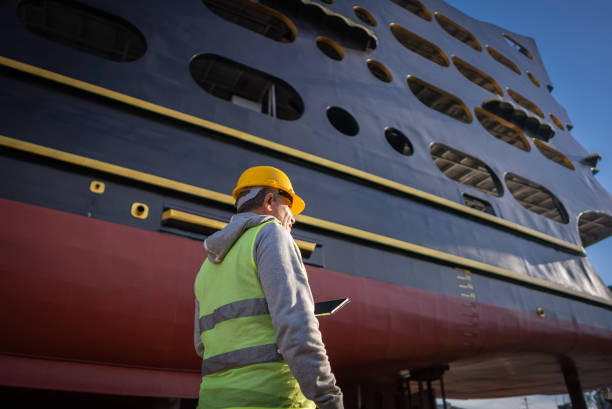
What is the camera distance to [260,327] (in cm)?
115

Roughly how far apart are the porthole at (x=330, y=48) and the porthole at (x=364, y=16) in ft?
4.74

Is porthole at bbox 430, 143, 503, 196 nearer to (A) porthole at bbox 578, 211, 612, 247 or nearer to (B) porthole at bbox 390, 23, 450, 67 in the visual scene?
(B) porthole at bbox 390, 23, 450, 67

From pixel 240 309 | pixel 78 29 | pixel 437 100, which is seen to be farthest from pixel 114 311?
pixel 437 100

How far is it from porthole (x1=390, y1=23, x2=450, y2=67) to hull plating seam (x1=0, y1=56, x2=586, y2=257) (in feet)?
13.0

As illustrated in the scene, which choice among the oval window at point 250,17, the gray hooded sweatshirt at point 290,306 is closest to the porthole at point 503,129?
the oval window at point 250,17

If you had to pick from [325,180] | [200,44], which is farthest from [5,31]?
[325,180]

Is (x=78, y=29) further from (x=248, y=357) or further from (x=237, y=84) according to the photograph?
(x=248, y=357)

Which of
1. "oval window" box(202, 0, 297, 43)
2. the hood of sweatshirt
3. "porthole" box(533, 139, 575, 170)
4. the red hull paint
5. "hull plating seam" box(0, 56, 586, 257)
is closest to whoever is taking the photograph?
the hood of sweatshirt

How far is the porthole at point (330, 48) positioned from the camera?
18.9ft

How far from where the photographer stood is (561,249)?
6.52 m

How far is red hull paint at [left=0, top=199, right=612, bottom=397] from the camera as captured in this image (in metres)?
2.46

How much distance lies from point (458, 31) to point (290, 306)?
36.9 ft

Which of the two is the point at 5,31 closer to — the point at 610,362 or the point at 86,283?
the point at 86,283

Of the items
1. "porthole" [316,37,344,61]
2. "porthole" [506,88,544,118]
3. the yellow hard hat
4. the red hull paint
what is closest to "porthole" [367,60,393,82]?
"porthole" [316,37,344,61]
